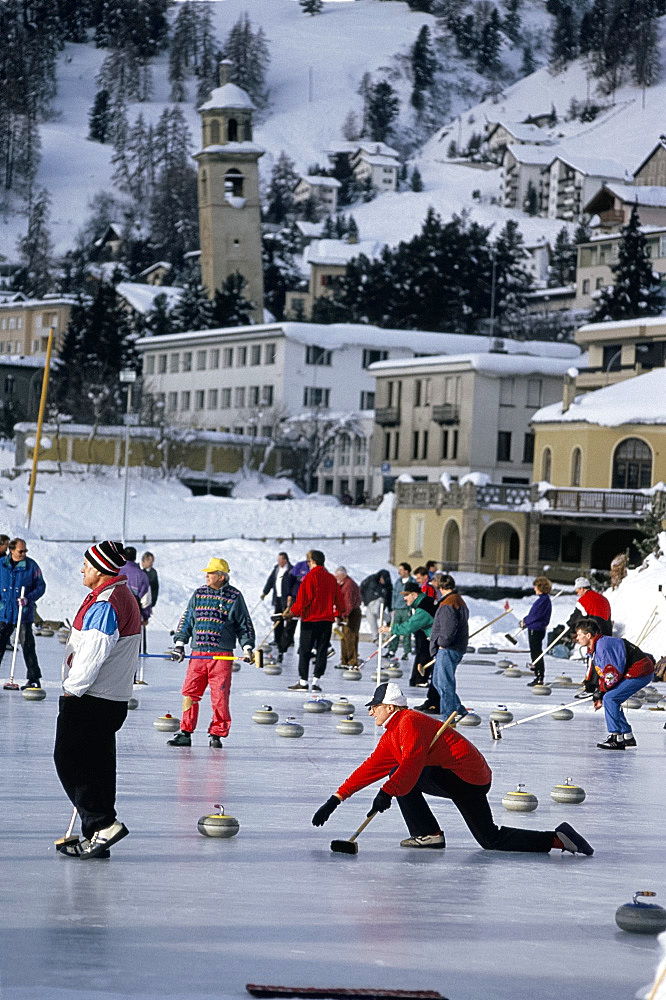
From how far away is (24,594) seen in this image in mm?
17281

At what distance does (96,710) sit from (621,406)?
159 ft

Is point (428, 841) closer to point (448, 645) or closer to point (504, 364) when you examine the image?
point (448, 645)

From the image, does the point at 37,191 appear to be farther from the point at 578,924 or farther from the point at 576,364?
the point at 578,924

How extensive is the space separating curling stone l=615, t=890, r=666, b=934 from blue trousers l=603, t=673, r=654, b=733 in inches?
292

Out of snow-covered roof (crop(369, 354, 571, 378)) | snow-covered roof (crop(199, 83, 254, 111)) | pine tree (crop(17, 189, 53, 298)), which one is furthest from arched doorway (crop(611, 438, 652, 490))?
pine tree (crop(17, 189, 53, 298))

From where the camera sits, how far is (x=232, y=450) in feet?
250

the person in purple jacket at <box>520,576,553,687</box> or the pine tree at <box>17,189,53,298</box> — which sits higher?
the pine tree at <box>17,189,53,298</box>

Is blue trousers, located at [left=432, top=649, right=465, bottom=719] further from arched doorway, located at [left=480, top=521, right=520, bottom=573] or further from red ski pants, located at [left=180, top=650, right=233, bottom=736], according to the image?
arched doorway, located at [left=480, top=521, right=520, bottom=573]

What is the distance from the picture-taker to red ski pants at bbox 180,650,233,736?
42.9ft

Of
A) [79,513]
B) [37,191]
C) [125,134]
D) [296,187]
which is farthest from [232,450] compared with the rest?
[125,134]

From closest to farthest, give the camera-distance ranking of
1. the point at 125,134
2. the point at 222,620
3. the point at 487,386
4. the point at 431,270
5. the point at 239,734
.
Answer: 1. the point at 222,620
2. the point at 239,734
3. the point at 487,386
4. the point at 431,270
5. the point at 125,134

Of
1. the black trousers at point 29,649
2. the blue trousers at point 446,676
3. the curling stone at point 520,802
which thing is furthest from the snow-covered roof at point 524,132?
the curling stone at point 520,802

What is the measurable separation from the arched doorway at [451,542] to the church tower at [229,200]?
47792 millimetres

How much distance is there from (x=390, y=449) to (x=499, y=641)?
43176mm
